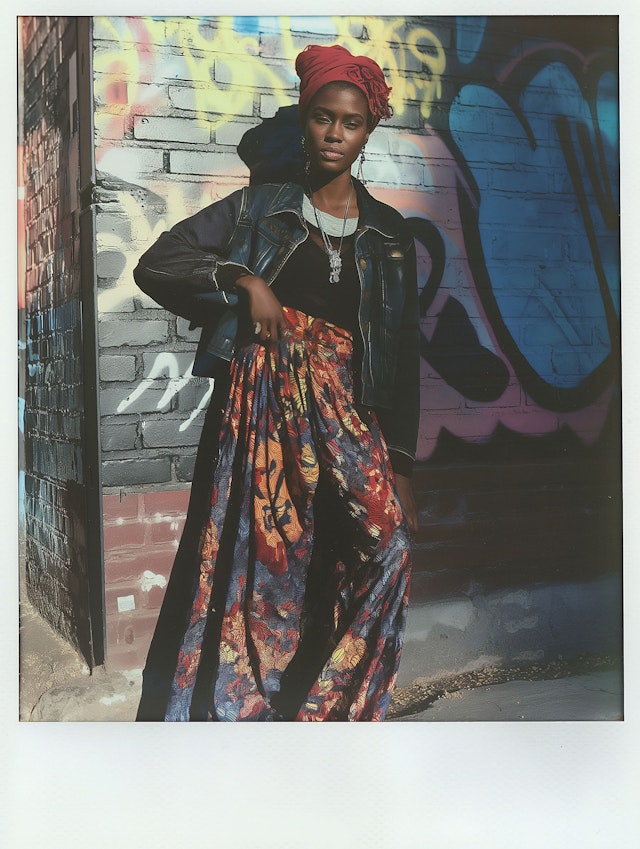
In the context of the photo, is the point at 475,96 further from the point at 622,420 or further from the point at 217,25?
the point at 622,420

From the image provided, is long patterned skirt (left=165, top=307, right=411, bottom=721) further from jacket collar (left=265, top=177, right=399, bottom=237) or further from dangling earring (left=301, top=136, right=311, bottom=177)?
dangling earring (left=301, top=136, right=311, bottom=177)

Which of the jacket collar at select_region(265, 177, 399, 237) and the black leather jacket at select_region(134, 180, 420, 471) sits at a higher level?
the jacket collar at select_region(265, 177, 399, 237)

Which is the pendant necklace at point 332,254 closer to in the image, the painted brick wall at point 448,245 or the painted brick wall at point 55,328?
the painted brick wall at point 448,245

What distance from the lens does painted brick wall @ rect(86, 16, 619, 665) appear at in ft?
9.16

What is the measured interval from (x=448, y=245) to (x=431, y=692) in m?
1.73

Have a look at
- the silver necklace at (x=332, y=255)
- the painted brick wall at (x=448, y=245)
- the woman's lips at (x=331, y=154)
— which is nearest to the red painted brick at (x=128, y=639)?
the painted brick wall at (x=448, y=245)

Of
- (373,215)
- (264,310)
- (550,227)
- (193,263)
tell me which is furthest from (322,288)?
(550,227)

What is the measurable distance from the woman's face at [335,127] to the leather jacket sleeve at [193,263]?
0.34m

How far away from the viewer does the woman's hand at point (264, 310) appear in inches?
110

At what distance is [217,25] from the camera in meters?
2.80

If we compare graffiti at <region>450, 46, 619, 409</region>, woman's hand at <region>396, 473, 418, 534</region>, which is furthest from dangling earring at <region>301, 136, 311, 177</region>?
woman's hand at <region>396, 473, 418, 534</region>

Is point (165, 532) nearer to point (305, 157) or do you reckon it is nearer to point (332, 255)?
point (332, 255)

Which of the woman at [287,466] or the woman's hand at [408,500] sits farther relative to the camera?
the woman's hand at [408,500]

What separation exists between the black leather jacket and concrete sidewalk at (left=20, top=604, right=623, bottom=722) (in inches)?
38.3
